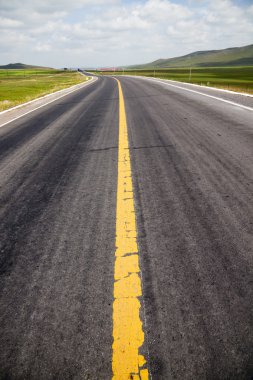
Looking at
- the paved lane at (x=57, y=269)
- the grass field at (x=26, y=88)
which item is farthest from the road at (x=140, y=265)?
the grass field at (x=26, y=88)

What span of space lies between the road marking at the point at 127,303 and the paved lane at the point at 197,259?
0.06 meters

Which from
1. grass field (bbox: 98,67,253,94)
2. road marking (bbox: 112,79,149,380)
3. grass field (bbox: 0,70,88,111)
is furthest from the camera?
grass field (bbox: 98,67,253,94)

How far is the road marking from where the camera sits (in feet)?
4.32

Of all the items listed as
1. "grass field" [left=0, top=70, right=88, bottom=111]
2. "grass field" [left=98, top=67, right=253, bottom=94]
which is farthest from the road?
"grass field" [left=98, top=67, right=253, bottom=94]

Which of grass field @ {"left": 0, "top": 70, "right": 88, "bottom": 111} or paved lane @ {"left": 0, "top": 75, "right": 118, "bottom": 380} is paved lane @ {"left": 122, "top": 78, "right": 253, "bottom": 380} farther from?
grass field @ {"left": 0, "top": 70, "right": 88, "bottom": 111}

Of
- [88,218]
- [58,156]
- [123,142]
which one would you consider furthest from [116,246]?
[123,142]

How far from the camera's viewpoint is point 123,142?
5.20m

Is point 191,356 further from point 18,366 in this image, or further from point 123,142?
point 123,142

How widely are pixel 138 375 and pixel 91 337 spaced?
0.31 metres

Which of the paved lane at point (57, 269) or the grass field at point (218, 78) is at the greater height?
the grass field at point (218, 78)

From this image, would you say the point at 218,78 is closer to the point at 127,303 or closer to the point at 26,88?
the point at 26,88

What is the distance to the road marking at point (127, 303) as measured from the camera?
51.8 inches

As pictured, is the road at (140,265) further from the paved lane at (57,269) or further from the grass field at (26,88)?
the grass field at (26,88)

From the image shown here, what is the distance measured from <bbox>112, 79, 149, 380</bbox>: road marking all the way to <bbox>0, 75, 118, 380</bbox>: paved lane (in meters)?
0.05
